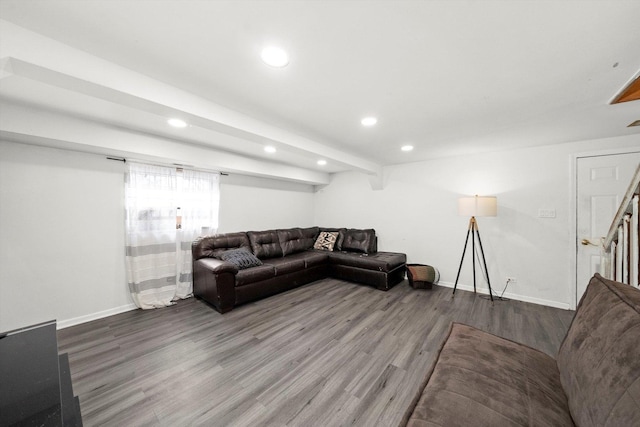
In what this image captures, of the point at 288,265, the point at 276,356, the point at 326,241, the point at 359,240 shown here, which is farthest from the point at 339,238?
the point at 276,356

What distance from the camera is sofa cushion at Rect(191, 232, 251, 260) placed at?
3.51 m

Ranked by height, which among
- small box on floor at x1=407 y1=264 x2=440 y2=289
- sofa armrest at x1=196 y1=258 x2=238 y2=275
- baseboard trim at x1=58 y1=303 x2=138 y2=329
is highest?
sofa armrest at x1=196 y1=258 x2=238 y2=275

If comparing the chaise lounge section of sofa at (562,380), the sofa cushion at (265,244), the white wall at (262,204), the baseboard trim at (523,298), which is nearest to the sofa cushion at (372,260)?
the baseboard trim at (523,298)

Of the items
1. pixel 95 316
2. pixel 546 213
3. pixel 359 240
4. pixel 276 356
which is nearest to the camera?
pixel 276 356

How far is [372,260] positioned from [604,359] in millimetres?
3079

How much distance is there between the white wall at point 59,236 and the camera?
2.34 metres

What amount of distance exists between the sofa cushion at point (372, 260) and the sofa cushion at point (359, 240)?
0.54 feet

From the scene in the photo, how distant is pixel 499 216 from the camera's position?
11.4 ft

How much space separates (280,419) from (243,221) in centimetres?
340

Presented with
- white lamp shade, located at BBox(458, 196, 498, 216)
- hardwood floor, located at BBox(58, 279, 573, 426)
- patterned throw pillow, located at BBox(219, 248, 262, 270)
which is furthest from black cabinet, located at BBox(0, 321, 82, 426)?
white lamp shade, located at BBox(458, 196, 498, 216)

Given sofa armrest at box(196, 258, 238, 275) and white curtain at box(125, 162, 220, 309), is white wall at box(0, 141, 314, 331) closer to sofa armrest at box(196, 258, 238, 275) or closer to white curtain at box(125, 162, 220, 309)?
white curtain at box(125, 162, 220, 309)

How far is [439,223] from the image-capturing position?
4004mm

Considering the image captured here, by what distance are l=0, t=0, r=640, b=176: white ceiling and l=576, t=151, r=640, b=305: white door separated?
0.63 meters

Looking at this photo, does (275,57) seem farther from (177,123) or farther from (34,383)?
(34,383)
